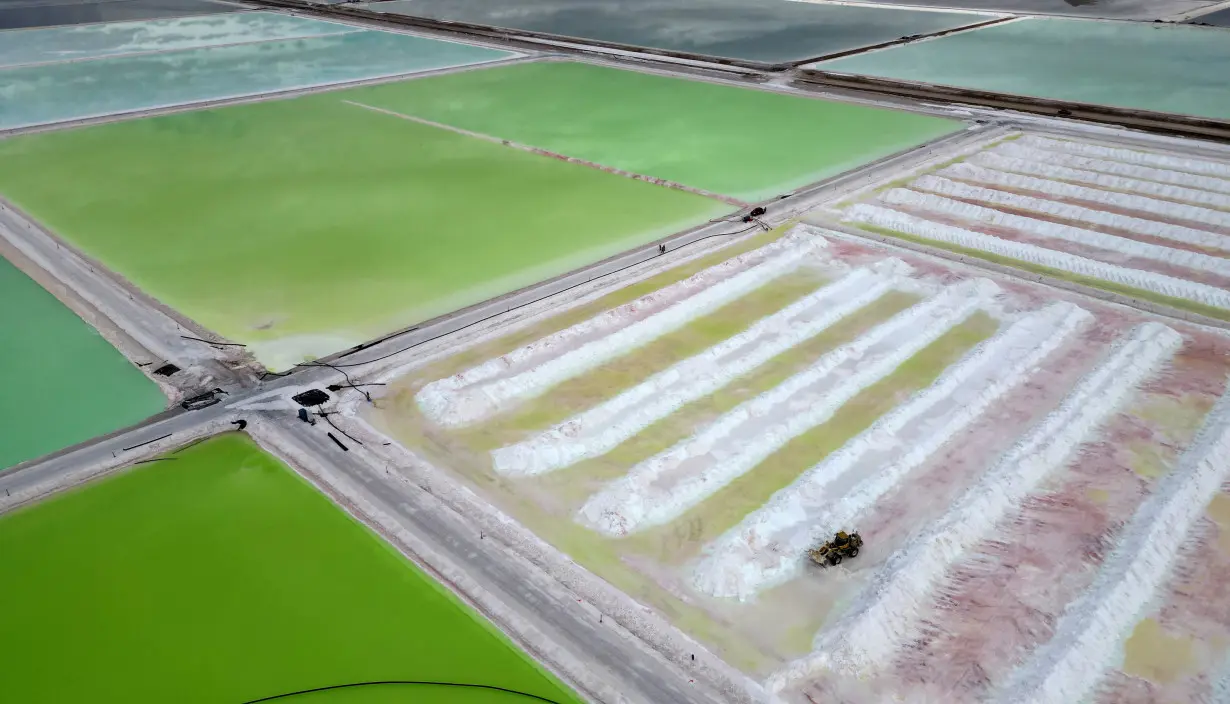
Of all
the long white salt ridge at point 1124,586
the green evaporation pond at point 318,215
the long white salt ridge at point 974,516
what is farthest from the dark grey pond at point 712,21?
the long white salt ridge at point 1124,586

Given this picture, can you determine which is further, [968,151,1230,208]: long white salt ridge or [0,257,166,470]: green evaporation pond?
[968,151,1230,208]: long white salt ridge

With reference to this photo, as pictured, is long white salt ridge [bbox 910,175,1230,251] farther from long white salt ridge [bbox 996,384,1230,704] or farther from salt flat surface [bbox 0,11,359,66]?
salt flat surface [bbox 0,11,359,66]

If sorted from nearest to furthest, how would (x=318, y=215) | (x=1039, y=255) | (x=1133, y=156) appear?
(x=1039, y=255) < (x=318, y=215) < (x=1133, y=156)

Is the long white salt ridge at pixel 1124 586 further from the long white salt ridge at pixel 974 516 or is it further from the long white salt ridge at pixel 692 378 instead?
the long white salt ridge at pixel 692 378

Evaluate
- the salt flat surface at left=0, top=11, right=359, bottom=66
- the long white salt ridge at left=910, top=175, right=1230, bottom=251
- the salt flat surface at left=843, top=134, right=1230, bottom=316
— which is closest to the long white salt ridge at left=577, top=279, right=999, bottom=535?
the salt flat surface at left=843, top=134, right=1230, bottom=316

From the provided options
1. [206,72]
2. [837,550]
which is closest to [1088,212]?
[837,550]

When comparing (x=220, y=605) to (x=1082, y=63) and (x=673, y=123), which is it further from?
(x=1082, y=63)
